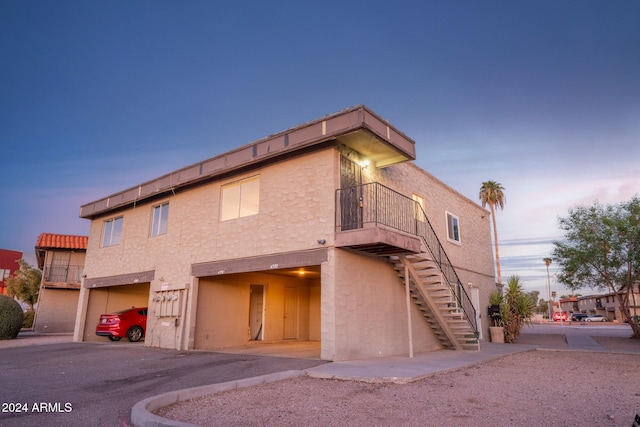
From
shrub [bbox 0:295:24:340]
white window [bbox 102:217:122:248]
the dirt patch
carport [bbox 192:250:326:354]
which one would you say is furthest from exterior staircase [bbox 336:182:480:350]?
shrub [bbox 0:295:24:340]

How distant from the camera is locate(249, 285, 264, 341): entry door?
16.3 metres

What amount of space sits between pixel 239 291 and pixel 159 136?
69.7 feet

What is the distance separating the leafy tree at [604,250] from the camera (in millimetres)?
18109

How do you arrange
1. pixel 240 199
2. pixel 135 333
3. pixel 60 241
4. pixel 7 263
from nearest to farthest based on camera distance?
pixel 240 199
pixel 135 333
pixel 60 241
pixel 7 263

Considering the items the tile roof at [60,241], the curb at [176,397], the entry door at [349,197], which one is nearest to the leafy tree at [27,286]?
the tile roof at [60,241]

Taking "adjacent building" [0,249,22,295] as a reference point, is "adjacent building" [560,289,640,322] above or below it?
below

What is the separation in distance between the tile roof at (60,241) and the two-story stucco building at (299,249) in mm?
8778

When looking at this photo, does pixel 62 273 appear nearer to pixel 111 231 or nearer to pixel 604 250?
pixel 111 231

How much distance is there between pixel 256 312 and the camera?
54.4ft

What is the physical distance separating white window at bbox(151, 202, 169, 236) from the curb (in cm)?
967

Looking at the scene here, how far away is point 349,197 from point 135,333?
38.9ft

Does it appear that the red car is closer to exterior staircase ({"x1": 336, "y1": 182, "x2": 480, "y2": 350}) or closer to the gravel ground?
exterior staircase ({"x1": 336, "y1": 182, "x2": 480, "y2": 350})

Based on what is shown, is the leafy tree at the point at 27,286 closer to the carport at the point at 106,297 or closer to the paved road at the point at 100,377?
the carport at the point at 106,297

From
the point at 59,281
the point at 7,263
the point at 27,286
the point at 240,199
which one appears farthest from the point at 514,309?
the point at 7,263
